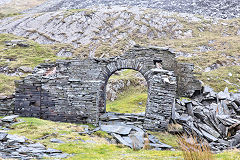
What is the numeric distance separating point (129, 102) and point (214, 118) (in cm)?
915

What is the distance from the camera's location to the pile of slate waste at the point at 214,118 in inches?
369

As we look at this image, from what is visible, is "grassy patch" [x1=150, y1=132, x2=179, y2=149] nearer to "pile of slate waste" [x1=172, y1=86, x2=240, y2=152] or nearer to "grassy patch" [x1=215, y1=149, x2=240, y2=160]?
"pile of slate waste" [x1=172, y1=86, x2=240, y2=152]

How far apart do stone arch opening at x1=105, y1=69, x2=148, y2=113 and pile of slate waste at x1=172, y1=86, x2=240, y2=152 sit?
5.64 meters

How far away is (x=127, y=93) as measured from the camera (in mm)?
21453

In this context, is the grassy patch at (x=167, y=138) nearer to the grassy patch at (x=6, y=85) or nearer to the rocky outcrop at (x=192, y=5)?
the grassy patch at (x=6, y=85)

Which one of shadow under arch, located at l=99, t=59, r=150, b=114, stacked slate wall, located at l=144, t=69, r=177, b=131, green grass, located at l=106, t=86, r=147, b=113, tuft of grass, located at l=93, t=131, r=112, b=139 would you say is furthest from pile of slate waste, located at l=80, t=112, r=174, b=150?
green grass, located at l=106, t=86, r=147, b=113

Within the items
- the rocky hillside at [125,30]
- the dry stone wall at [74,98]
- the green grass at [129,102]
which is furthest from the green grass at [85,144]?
the rocky hillside at [125,30]

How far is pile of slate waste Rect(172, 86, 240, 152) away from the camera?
30.8ft

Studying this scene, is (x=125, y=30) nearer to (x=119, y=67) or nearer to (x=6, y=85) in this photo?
(x=6, y=85)

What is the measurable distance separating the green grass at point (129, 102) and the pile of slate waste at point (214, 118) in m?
5.11

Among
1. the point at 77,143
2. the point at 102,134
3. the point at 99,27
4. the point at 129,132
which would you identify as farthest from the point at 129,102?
the point at 99,27

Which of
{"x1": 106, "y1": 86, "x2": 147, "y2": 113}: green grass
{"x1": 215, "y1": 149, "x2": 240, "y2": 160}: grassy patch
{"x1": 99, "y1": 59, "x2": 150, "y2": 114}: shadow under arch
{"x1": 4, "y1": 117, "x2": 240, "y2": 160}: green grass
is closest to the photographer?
{"x1": 215, "y1": 149, "x2": 240, "y2": 160}: grassy patch

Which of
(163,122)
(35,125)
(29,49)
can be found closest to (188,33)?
(29,49)

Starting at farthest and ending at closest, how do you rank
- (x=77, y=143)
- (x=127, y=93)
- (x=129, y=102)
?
(x=127, y=93), (x=129, y=102), (x=77, y=143)
